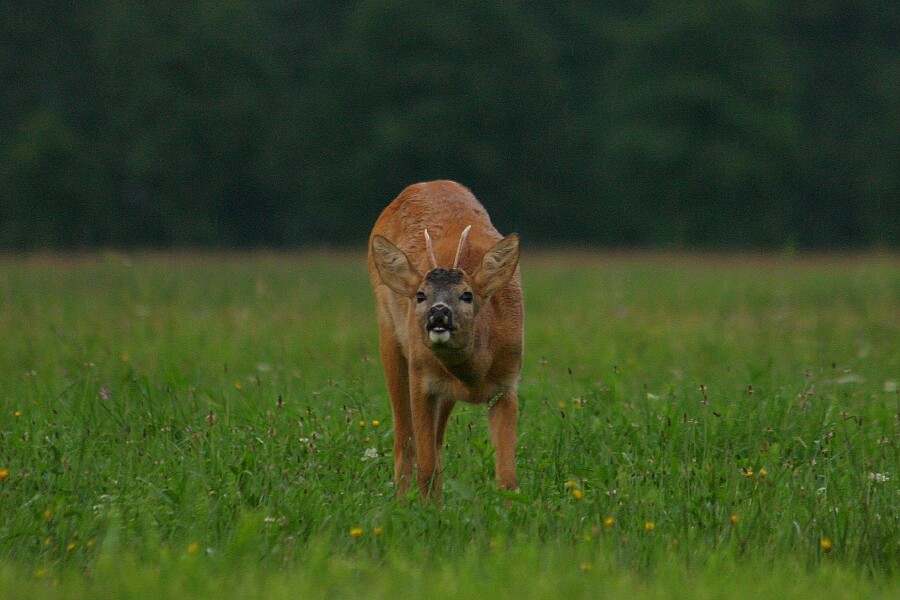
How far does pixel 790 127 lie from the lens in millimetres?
40562

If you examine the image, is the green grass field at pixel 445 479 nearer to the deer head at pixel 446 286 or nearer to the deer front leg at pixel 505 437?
the deer front leg at pixel 505 437

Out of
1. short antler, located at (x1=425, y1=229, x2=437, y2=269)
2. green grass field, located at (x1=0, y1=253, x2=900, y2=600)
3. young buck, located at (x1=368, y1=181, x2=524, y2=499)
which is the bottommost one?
green grass field, located at (x1=0, y1=253, x2=900, y2=600)

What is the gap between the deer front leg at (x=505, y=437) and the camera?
18.5ft

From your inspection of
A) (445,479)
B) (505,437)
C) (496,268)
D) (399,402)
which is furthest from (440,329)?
(399,402)

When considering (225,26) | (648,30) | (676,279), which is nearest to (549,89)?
(648,30)

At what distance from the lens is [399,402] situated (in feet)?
21.3

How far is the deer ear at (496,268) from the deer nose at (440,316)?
348mm

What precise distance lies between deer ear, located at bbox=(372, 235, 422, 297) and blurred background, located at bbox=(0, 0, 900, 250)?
110 ft

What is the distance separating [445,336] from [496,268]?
19.4 inches

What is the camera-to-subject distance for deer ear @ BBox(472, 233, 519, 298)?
583cm

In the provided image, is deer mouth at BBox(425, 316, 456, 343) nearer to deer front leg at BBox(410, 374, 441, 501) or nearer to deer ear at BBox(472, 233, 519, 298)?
deer ear at BBox(472, 233, 519, 298)

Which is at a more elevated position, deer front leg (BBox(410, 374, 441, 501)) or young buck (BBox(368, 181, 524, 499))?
young buck (BBox(368, 181, 524, 499))

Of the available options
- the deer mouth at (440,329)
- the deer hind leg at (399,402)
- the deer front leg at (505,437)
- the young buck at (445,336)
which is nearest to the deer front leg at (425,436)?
the young buck at (445,336)

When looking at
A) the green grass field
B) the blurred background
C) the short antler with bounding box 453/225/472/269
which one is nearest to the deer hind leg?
the green grass field
